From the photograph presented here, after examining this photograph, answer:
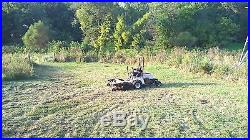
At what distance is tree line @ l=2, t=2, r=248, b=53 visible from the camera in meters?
18.2

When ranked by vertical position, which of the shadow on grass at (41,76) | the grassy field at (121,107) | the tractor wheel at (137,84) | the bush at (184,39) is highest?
the bush at (184,39)

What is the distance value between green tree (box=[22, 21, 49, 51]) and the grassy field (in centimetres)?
936

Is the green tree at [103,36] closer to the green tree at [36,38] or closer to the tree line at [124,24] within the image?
the tree line at [124,24]

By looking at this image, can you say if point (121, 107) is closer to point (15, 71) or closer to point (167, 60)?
point (15, 71)

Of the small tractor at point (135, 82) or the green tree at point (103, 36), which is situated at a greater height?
the green tree at point (103, 36)

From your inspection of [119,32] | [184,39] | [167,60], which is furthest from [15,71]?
[184,39]

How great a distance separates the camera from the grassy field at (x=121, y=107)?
4.78m

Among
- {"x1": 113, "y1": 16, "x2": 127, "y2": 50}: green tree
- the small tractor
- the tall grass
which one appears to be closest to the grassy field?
the small tractor

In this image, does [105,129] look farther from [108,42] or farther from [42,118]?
[108,42]

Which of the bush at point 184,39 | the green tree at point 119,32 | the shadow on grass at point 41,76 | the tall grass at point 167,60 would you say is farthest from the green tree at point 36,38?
the bush at point 184,39

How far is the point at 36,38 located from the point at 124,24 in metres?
4.89

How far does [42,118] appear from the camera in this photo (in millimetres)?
5273

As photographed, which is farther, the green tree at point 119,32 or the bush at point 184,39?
the bush at point 184,39

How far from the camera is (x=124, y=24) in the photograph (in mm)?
18109
